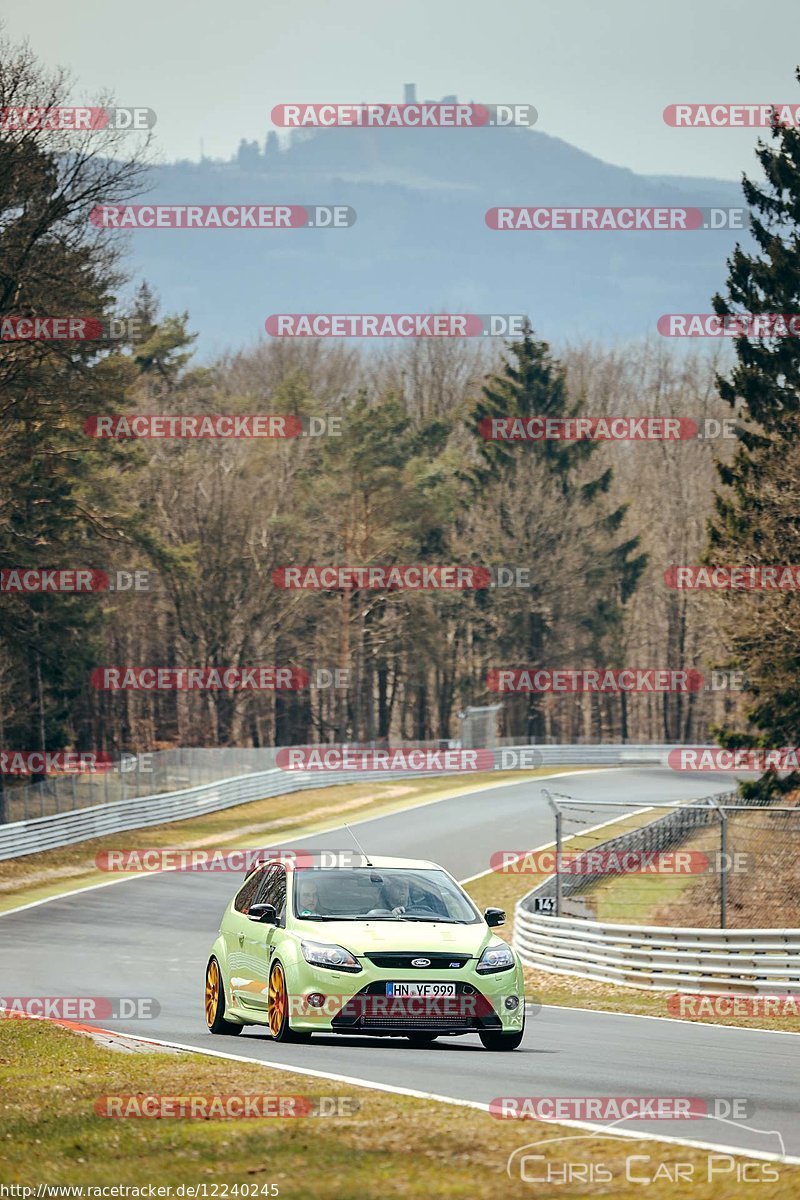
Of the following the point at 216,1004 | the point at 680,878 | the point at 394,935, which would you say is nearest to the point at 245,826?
the point at 680,878

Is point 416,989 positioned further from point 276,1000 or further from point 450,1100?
point 450,1100

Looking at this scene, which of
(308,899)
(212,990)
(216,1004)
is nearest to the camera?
(308,899)

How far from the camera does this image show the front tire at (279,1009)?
42.3 feet

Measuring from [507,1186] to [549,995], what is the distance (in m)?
15.4

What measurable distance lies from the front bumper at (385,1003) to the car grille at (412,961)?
1.3 inches

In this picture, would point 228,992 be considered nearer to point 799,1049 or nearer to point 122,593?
point 799,1049

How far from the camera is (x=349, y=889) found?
1372 cm

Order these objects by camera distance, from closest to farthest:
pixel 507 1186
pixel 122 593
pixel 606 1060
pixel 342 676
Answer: pixel 507 1186
pixel 606 1060
pixel 122 593
pixel 342 676

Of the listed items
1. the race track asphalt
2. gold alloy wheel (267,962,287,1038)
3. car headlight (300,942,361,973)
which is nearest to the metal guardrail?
the race track asphalt

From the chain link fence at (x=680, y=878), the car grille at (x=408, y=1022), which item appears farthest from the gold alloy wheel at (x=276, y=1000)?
the chain link fence at (x=680, y=878)

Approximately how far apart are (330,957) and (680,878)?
24134 mm

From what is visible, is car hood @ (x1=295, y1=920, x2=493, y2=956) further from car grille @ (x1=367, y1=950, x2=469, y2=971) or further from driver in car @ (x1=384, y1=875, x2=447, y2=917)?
driver in car @ (x1=384, y1=875, x2=447, y2=917)

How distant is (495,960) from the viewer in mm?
12914

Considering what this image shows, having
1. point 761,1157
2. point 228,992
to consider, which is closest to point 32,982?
point 228,992
